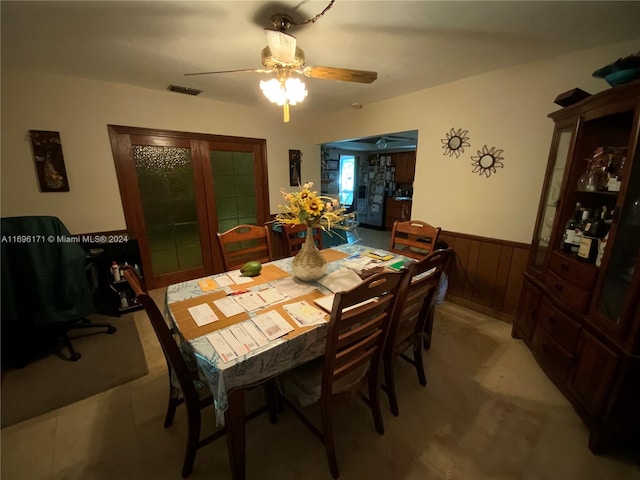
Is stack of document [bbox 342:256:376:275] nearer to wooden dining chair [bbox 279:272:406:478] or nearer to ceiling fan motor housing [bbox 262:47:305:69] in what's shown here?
wooden dining chair [bbox 279:272:406:478]

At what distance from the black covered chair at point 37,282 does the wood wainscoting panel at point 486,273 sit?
341cm

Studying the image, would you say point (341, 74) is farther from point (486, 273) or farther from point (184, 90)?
point (486, 273)

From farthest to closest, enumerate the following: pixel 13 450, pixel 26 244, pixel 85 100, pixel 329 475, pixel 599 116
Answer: pixel 85 100, pixel 26 244, pixel 599 116, pixel 13 450, pixel 329 475

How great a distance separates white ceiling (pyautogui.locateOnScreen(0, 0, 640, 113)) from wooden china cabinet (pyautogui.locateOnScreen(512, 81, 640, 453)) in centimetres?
53

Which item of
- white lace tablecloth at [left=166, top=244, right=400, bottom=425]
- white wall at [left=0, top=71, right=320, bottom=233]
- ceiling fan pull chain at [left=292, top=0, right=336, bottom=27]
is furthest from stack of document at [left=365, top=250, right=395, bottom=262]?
white wall at [left=0, top=71, right=320, bottom=233]

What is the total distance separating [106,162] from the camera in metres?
2.73

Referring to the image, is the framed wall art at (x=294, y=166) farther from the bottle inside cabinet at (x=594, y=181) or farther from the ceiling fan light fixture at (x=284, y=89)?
the bottle inside cabinet at (x=594, y=181)

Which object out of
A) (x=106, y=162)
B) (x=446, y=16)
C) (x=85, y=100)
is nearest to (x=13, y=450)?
(x=106, y=162)

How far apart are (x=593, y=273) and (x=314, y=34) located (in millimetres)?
2257

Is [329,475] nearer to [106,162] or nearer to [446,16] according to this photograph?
[446,16]

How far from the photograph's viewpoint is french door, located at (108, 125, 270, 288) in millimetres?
2928

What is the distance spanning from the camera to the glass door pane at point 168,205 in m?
3.02

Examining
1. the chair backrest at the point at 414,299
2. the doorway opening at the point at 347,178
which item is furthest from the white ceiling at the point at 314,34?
the doorway opening at the point at 347,178

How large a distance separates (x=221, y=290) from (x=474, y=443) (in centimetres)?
164
